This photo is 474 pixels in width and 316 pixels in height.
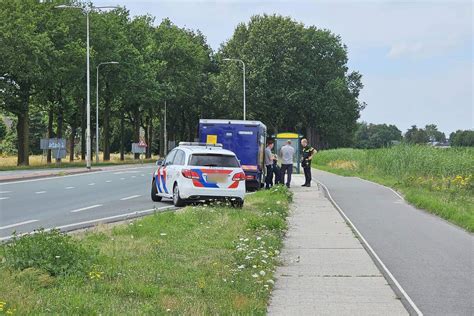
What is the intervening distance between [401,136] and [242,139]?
14575 millimetres

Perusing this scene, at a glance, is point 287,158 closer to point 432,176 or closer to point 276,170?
point 276,170

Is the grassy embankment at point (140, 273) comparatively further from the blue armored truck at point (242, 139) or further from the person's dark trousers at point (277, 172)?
the blue armored truck at point (242, 139)

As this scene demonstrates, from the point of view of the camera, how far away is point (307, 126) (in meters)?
73.0

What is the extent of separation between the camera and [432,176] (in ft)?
84.8

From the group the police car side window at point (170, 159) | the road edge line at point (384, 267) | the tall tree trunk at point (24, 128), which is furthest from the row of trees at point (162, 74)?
the road edge line at point (384, 267)

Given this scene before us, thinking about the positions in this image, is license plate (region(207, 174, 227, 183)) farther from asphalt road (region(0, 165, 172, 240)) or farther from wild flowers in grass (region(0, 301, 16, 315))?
wild flowers in grass (region(0, 301, 16, 315))

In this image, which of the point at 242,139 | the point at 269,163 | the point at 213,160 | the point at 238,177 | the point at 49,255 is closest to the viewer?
the point at 49,255

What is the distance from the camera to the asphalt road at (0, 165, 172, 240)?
46.6ft

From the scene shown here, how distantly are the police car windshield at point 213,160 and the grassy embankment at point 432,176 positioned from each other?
17.4 feet

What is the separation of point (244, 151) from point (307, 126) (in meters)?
47.7

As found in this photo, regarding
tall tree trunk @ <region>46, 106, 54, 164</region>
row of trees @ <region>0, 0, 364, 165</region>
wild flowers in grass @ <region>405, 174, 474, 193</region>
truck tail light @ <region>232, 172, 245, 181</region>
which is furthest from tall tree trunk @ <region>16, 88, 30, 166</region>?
truck tail light @ <region>232, 172, 245, 181</region>

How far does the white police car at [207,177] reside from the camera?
1700 centimetres

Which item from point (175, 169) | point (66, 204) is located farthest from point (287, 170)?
point (66, 204)

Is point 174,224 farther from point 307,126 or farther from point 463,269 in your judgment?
point 307,126
